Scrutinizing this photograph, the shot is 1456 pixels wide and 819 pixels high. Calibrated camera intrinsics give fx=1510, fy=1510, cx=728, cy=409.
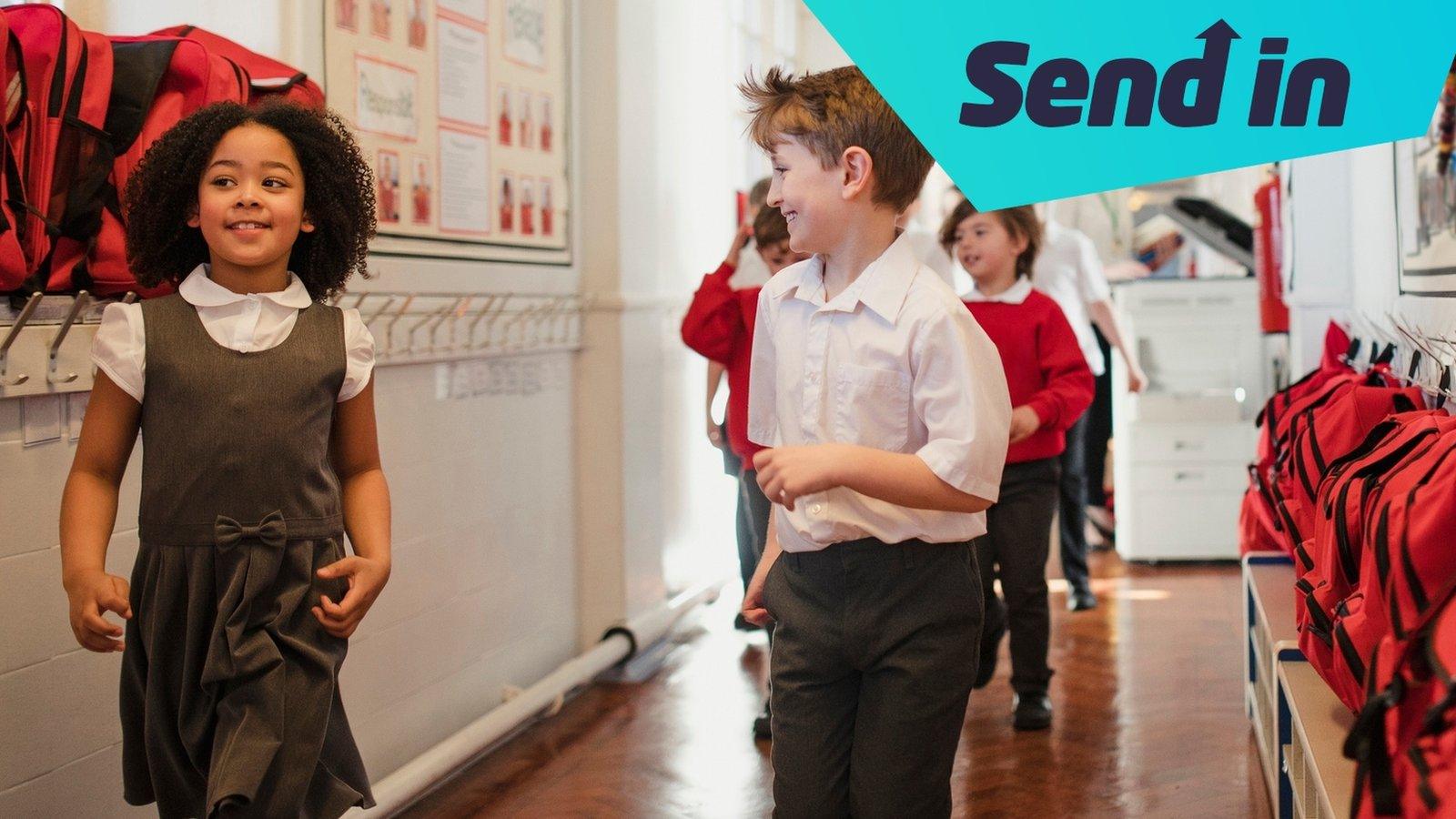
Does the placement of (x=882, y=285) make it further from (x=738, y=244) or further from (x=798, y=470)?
(x=738, y=244)

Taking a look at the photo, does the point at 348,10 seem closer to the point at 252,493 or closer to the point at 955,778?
the point at 252,493

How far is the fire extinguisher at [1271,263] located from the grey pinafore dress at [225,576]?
4061mm

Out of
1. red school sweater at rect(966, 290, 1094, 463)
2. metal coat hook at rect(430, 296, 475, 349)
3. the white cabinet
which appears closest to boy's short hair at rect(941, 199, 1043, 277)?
red school sweater at rect(966, 290, 1094, 463)

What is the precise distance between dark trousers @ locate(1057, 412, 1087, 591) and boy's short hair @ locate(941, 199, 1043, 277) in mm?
1512

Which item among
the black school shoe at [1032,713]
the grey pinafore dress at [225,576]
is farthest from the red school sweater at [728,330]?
the grey pinafore dress at [225,576]

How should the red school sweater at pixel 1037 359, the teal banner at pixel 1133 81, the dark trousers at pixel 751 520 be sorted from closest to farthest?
the teal banner at pixel 1133 81, the dark trousers at pixel 751 520, the red school sweater at pixel 1037 359

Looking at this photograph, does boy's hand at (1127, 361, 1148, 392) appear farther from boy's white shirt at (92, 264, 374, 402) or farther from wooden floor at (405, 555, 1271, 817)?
boy's white shirt at (92, 264, 374, 402)

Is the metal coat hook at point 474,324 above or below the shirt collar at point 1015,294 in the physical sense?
below

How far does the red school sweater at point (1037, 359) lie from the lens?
3221 millimetres

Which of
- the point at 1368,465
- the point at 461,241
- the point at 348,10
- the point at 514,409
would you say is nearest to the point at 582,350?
the point at 514,409

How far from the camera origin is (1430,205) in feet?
8.79

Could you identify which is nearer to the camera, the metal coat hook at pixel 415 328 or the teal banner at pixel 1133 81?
the teal banner at pixel 1133 81

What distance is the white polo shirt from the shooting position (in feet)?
16.2

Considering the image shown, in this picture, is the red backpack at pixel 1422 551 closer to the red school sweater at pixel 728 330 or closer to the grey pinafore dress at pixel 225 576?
the grey pinafore dress at pixel 225 576
